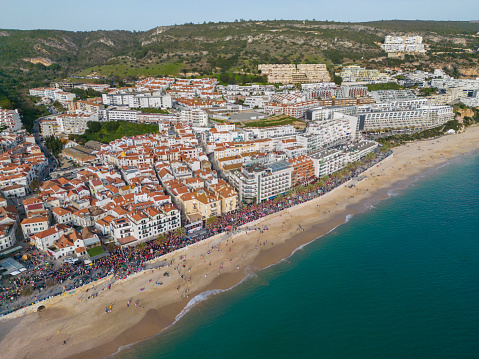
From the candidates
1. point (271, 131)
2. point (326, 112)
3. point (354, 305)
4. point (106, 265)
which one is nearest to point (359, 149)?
point (271, 131)

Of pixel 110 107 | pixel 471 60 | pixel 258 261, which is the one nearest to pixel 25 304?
pixel 258 261

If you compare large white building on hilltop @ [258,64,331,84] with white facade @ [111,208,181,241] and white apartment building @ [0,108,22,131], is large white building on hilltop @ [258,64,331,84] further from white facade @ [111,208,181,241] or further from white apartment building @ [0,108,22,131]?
white facade @ [111,208,181,241]

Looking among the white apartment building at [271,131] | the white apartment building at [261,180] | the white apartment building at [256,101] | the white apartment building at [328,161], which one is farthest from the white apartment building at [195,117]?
the white apartment building at [261,180]

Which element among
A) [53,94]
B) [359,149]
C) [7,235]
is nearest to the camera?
[7,235]

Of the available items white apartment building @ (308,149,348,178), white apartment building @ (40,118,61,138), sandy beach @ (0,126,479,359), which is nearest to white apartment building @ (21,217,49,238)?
sandy beach @ (0,126,479,359)

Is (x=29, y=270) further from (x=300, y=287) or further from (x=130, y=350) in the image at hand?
(x=300, y=287)

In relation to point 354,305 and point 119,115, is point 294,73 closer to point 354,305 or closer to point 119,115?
point 119,115
